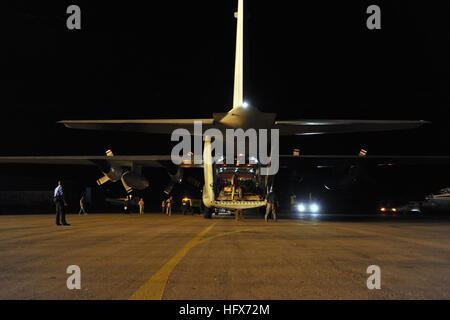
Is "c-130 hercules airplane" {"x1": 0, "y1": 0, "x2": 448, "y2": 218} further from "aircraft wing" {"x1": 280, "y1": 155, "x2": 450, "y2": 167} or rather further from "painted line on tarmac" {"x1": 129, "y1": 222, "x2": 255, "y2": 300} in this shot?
"painted line on tarmac" {"x1": 129, "y1": 222, "x2": 255, "y2": 300}

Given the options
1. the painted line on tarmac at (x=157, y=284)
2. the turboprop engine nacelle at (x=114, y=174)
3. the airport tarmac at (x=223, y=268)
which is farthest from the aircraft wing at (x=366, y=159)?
the painted line on tarmac at (x=157, y=284)

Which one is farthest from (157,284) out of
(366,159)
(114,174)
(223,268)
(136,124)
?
(366,159)

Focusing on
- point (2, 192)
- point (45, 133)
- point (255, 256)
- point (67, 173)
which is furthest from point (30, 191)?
point (255, 256)

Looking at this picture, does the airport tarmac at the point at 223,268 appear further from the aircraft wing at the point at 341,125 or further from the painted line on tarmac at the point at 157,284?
the aircraft wing at the point at 341,125

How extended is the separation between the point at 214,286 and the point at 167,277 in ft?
2.95

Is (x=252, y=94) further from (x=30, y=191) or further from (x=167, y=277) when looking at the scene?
(x=30, y=191)

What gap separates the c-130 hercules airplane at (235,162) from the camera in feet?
53.7

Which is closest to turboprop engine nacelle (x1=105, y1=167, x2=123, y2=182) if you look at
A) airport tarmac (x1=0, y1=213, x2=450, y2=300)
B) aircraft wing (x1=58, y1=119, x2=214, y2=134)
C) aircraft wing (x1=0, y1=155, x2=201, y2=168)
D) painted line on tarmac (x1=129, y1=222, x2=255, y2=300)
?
aircraft wing (x1=0, y1=155, x2=201, y2=168)

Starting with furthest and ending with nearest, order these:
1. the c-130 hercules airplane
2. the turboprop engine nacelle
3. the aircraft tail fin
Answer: the turboprop engine nacelle → the aircraft tail fin → the c-130 hercules airplane

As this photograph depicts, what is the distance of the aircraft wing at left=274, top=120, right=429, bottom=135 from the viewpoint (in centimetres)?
1611

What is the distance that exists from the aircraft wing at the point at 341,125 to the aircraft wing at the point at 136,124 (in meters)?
3.24

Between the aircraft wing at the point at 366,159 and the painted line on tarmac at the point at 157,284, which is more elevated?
the aircraft wing at the point at 366,159

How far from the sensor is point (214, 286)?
5.55m

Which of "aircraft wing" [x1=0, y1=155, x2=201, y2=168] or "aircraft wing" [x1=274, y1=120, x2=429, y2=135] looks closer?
"aircraft wing" [x1=274, y1=120, x2=429, y2=135]
